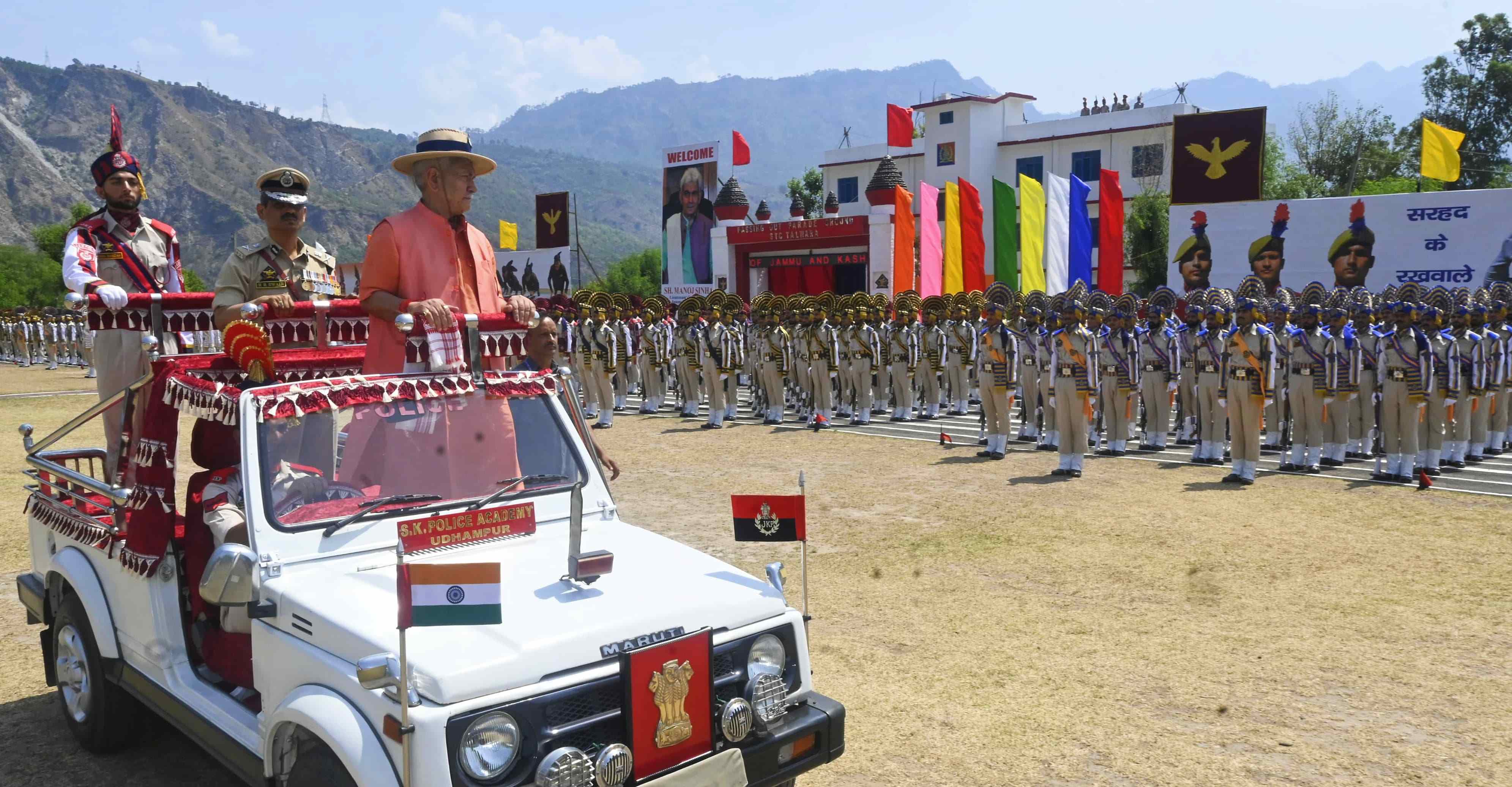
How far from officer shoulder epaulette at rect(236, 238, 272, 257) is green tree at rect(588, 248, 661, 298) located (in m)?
72.0

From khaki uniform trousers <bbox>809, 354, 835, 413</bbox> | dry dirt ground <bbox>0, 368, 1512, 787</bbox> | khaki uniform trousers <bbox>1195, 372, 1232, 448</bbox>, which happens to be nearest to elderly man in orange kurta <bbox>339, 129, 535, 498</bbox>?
dry dirt ground <bbox>0, 368, 1512, 787</bbox>

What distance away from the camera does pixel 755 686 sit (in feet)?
11.7

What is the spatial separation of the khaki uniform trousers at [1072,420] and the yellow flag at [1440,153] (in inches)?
578

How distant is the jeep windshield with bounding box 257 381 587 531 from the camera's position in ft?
12.8

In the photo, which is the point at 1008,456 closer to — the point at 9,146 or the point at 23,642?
the point at 23,642

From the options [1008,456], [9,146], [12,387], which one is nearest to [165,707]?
[1008,456]

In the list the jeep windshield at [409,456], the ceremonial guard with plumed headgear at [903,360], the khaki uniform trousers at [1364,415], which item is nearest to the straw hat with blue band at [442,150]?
the jeep windshield at [409,456]

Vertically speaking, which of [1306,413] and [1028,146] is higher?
[1028,146]

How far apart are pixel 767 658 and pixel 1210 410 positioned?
1161cm

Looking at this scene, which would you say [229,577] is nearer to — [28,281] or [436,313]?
[436,313]

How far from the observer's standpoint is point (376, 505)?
155 inches

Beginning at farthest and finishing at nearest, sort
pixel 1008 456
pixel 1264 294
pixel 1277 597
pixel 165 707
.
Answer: pixel 1264 294, pixel 1008 456, pixel 1277 597, pixel 165 707

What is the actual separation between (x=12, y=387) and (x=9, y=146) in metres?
155

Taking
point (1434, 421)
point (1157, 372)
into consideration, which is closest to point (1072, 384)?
point (1157, 372)
